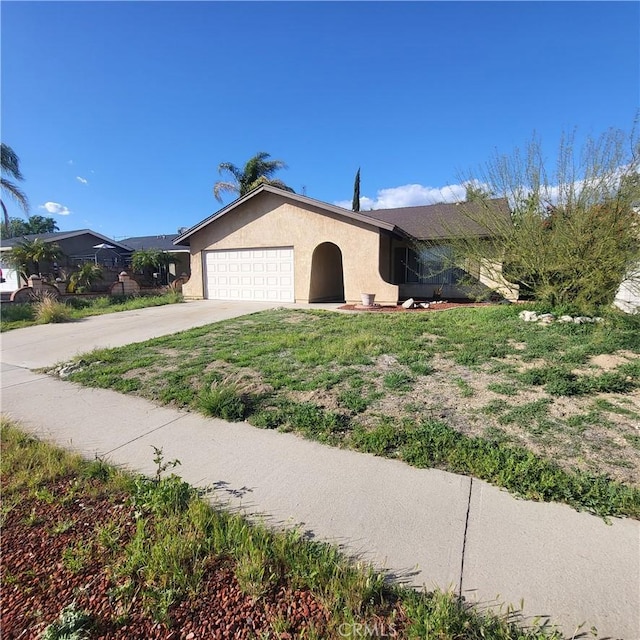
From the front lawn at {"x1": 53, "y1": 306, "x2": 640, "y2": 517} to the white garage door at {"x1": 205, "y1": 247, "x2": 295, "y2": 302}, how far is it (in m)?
7.35

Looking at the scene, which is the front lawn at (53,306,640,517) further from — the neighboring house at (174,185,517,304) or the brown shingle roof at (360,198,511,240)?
the neighboring house at (174,185,517,304)

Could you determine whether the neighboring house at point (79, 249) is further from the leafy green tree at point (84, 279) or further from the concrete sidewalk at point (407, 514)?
the concrete sidewalk at point (407, 514)

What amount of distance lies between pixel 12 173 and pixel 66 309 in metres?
14.2

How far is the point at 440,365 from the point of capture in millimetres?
5660

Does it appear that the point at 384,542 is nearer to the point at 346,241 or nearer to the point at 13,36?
the point at 13,36

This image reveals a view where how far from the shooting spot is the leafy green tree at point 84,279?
699 inches

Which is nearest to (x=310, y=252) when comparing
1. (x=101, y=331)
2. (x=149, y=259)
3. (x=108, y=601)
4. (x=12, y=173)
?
(x=101, y=331)

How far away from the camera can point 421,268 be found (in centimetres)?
1630

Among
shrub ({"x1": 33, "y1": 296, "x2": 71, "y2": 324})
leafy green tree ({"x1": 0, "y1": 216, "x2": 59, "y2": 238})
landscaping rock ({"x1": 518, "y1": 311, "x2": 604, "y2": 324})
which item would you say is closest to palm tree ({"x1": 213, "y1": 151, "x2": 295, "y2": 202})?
shrub ({"x1": 33, "y1": 296, "x2": 71, "y2": 324})

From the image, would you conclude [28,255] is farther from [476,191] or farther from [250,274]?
[476,191]

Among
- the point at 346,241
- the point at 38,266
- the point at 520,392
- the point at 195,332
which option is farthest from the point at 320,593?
the point at 38,266

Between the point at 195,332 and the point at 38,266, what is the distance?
661 inches

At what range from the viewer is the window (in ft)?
46.5

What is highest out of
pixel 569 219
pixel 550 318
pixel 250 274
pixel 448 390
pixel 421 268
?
pixel 569 219
